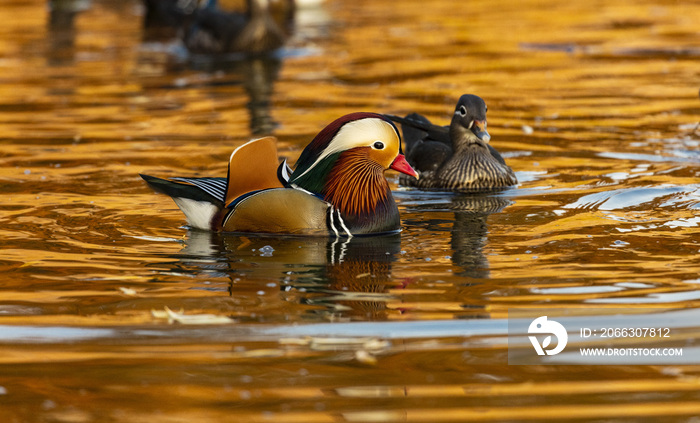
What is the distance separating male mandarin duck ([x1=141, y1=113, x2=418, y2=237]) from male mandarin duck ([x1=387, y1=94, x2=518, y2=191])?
1.51 meters

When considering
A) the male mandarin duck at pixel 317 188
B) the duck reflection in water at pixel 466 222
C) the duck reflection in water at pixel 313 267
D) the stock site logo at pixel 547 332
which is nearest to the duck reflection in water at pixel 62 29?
the duck reflection in water at pixel 466 222

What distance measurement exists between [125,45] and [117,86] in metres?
4.48

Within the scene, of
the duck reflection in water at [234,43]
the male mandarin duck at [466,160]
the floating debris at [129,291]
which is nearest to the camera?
the floating debris at [129,291]

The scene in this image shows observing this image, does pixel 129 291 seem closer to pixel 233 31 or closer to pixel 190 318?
pixel 190 318

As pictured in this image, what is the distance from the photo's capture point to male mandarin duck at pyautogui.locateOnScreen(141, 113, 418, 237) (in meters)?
7.50

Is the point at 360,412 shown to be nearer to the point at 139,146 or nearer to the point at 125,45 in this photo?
the point at 139,146

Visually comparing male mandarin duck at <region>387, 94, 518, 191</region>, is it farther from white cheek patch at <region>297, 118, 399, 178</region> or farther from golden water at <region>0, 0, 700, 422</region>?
white cheek patch at <region>297, 118, 399, 178</region>

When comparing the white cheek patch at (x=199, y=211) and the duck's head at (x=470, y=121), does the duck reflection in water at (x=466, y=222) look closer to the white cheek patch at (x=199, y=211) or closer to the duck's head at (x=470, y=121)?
the duck's head at (x=470, y=121)

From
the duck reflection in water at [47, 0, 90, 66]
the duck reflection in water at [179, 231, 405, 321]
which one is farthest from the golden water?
the duck reflection in water at [47, 0, 90, 66]

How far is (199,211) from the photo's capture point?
7.85 m

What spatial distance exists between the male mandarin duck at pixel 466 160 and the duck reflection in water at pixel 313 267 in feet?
6.39

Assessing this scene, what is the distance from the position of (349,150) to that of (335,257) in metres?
0.84

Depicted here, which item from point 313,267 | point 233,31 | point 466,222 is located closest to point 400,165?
point 466,222

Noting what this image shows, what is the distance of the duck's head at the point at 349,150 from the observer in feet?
24.8
